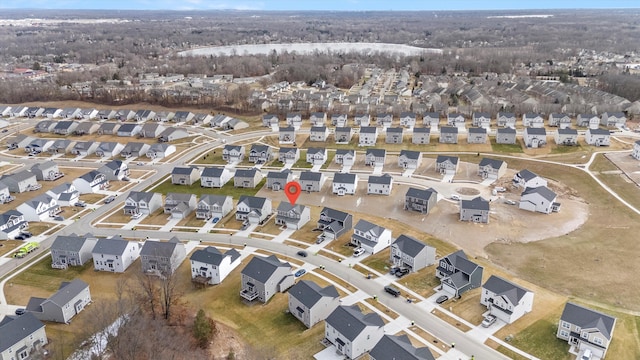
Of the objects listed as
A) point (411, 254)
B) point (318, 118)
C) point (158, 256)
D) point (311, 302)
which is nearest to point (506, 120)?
point (318, 118)

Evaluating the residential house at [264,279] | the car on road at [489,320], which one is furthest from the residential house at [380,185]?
the car on road at [489,320]

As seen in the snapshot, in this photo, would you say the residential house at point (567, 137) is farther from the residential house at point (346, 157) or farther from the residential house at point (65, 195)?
the residential house at point (65, 195)

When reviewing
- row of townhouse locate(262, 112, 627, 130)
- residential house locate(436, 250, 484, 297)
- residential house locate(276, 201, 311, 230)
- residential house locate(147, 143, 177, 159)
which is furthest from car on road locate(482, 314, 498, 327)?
row of townhouse locate(262, 112, 627, 130)

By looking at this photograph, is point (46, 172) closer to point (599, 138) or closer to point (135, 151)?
point (135, 151)

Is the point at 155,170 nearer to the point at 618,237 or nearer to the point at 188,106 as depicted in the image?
the point at 188,106

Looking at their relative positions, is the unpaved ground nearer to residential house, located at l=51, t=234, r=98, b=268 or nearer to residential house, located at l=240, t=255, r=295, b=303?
residential house, located at l=240, t=255, r=295, b=303

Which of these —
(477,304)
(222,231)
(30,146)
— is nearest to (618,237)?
(477,304)
